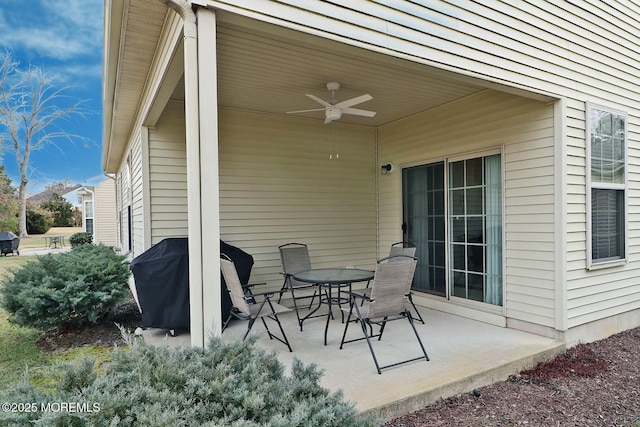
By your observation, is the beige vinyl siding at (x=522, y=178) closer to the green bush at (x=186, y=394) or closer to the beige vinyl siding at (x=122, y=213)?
the green bush at (x=186, y=394)

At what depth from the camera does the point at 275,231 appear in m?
5.54

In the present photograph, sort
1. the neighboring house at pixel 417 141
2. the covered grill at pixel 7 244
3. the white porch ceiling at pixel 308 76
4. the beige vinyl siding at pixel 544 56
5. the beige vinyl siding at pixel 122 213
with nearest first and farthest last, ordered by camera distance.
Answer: the neighboring house at pixel 417 141 < the beige vinyl siding at pixel 544 56 < the white porch ceiling at pixel 308 76 < the beige vinyl siding at pixel 122 213 < the covered grill at pixel 7 244

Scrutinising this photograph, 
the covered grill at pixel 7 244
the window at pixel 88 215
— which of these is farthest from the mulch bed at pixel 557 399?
the window at pixel 88 215

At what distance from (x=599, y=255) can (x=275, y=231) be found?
13.1ft

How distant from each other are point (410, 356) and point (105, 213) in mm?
19411

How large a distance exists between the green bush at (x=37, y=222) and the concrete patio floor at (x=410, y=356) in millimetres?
26374

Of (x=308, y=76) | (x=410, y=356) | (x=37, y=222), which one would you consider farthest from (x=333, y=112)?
(x=37, y=222)

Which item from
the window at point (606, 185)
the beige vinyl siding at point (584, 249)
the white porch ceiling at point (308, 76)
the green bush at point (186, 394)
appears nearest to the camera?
the green bush at point (186, 394)

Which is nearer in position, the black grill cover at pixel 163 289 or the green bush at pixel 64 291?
the black grill cover at pixel 163 289

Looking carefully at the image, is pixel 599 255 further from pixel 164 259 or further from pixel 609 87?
pixel 164 259

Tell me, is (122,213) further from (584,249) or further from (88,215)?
(88,215)

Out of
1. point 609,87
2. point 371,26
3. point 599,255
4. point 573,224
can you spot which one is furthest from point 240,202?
point 609,87

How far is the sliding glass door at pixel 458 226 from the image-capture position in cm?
447

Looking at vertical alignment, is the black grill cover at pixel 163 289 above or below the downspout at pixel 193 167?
below
